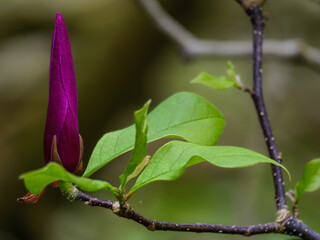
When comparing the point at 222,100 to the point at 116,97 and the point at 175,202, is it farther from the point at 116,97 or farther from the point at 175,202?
the point at 116,97

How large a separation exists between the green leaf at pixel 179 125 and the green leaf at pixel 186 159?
0.10 m

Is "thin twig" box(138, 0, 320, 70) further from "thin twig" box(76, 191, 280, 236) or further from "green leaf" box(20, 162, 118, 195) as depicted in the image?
"green leaf" box(20, 162, 118, 195)

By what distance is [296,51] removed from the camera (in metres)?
2.31

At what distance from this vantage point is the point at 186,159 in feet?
2.80

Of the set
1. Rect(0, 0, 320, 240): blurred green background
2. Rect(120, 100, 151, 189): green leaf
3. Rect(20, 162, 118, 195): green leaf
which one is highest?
Rect(120, 100, 151, 189): green leaf

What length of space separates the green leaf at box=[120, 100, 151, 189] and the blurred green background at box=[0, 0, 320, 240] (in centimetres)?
209

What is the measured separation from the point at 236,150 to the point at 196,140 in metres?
0.19

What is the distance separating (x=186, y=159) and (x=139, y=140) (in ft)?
0.38

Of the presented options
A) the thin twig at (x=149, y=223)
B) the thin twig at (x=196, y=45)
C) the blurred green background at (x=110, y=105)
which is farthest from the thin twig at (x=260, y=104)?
the blurred green background at (x=110, y=105)

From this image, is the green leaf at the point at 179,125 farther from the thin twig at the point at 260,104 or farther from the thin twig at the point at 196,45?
the thin twig at the point at 196,45

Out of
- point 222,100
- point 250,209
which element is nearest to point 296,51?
point 250,209

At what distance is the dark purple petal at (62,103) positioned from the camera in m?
0.86

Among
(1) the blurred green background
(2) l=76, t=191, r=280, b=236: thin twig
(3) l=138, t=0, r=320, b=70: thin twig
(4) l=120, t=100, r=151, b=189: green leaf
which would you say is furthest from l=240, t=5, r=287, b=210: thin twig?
(1) the blurred green background

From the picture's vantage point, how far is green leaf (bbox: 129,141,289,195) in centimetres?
80
